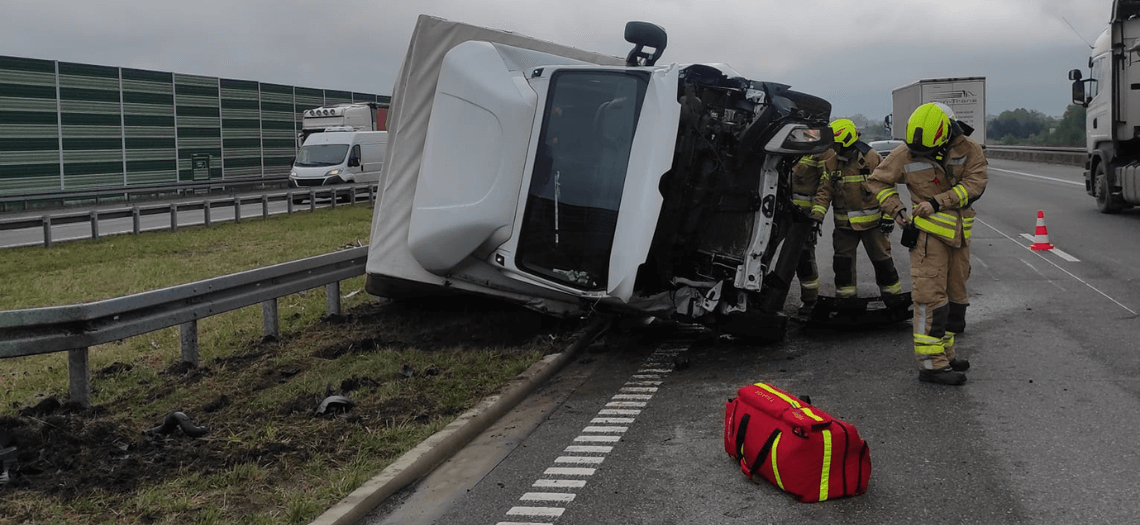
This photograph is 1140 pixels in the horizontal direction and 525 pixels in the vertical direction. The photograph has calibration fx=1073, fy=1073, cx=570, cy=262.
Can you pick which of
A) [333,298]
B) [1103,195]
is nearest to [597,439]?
[333,298]

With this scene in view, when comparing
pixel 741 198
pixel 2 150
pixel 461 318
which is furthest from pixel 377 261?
pixel 2 150

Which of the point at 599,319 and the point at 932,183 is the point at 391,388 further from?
the point at 932,183

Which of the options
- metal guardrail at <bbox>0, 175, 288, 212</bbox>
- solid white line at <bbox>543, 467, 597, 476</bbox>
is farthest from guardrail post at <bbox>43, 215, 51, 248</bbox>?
solid white line at <bbox>543, 467, 597, 476</bbox>

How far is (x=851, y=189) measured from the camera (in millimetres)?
9289

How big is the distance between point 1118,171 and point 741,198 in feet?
39.7

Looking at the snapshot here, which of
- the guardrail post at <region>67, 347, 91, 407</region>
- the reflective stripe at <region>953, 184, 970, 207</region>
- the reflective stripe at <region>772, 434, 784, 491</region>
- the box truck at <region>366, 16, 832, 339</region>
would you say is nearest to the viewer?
the reflective stripe at <region>772, 434, 784, 491</region>

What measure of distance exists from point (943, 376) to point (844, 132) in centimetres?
307

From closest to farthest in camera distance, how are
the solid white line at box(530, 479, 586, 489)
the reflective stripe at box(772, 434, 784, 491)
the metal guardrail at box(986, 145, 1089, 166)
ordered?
the reflective stripe at box(772, 434, 784, 491)
the solid white line at box(530, 479, 586, 489)
the metal guardrail at box(986, 145, 1089, 166)

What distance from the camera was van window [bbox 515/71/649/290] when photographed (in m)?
7.43

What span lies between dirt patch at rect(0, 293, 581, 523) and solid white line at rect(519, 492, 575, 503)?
3.86ft

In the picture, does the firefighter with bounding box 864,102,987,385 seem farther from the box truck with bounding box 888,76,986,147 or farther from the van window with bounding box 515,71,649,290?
the box truck with bounding box 888,76,986,147

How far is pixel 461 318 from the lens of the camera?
980 centimetres

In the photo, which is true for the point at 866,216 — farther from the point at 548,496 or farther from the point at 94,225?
the point at 94,225

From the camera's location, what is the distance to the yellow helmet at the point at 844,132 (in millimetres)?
9305
